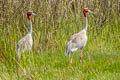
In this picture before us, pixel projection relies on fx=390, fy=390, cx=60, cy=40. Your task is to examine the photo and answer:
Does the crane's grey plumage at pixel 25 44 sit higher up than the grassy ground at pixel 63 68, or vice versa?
the crane's grey plumage at pixel 25 44

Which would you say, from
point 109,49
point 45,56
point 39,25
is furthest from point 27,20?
point 109,49

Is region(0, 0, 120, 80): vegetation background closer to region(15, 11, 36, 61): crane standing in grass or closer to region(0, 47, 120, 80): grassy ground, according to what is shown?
region(0, 47, 120, 80): grassy ground

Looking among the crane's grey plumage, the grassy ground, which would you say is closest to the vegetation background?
the grassy ground

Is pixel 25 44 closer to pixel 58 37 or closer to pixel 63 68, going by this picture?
pixel 58 37

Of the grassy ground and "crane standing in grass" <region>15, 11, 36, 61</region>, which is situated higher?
"crane standing in grass" <region>15, 11, 36, 61</region>

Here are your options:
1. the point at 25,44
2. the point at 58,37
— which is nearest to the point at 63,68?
the point at 25,44

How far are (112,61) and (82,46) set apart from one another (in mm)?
1201

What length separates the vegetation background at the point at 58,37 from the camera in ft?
18.9

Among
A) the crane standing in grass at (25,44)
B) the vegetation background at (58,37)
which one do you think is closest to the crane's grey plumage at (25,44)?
the crane standing in grass at (25,44)

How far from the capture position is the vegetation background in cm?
575

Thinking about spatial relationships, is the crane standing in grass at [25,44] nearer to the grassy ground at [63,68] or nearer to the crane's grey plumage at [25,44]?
the crane's grey plumage at [25,44]

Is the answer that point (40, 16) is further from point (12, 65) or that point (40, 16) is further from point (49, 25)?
point (12, 65)

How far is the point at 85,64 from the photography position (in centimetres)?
626

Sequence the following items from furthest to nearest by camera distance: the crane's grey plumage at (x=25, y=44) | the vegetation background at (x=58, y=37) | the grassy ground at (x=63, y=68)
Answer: the crane's grey plumage at (x=25, y=44)
the vegetation background at (x=58, y=37)
the grassy ground at (x=63, y=68)
